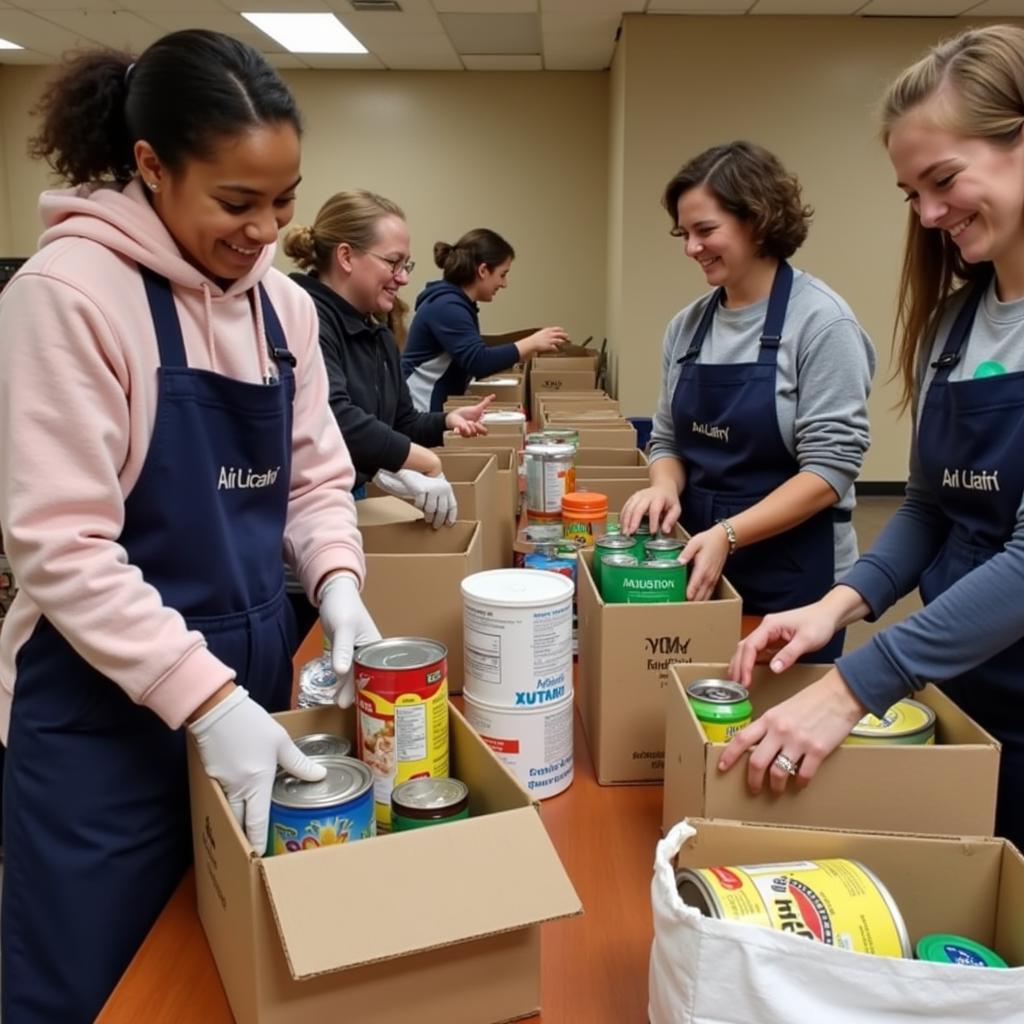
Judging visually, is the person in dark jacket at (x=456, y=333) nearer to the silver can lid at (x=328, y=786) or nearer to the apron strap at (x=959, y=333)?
the apron strap at (x=959, y=333)

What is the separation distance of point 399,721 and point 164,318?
51 cm

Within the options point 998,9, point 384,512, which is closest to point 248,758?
point 384,512

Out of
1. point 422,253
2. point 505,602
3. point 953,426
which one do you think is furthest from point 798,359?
point 422,253

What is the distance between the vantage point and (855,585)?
4.17ft

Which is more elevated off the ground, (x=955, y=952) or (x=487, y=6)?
(x=487, y=6)

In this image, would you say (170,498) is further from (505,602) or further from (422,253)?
(422,253)

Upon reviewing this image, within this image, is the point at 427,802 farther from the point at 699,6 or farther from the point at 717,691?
the point at 699,6

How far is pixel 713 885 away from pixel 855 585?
2.20ft

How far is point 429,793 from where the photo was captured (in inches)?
35.4

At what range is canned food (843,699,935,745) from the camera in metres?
0.96

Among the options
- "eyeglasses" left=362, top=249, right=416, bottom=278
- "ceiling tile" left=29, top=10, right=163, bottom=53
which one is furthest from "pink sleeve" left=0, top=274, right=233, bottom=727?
"ceiling tile" left=29, top=10, right=163, bottom=53

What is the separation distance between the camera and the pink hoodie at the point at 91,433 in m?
0.90

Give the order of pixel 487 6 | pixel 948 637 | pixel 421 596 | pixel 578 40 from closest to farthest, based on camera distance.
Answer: pixel 948 637 → pixel 421 596 → pixel 487 6 → pixel 578 40

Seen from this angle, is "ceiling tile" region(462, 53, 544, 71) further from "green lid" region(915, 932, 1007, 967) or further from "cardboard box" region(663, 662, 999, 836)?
"green lid" region(915, 932, 1007, 967)
